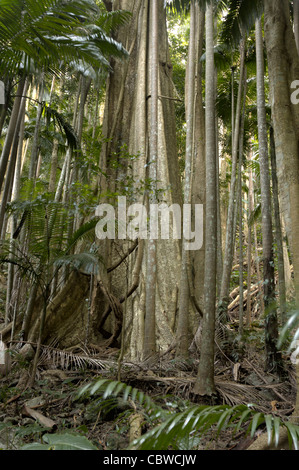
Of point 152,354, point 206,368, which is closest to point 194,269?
point 152,354

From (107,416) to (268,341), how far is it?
2.20 meters

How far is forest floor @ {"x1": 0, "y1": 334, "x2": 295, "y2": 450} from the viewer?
2928 millimetres

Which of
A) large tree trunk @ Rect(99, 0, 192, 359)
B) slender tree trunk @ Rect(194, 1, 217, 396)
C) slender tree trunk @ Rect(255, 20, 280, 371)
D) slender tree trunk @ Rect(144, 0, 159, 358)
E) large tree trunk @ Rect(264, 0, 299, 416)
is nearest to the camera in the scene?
large tree trunk @ Rect(264, 0, 299, 416)

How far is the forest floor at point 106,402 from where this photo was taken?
293cm

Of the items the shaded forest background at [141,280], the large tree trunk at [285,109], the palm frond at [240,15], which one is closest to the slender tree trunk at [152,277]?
the shaded forest background at [141,280]

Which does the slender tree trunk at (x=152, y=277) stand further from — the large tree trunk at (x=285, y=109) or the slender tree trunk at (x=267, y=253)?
the large tree trunk at (x=285, y=109)

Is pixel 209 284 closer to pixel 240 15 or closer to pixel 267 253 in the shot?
pixel 267 253

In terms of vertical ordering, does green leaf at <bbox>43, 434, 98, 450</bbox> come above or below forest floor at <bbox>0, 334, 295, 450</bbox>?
above

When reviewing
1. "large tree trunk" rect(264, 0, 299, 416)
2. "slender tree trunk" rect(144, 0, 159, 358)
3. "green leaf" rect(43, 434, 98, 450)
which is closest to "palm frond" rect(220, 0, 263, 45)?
"large tree trunk" rect(264, 0, 299, 416)

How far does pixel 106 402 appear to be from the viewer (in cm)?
330

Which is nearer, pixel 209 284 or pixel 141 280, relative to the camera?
pixel 209 284

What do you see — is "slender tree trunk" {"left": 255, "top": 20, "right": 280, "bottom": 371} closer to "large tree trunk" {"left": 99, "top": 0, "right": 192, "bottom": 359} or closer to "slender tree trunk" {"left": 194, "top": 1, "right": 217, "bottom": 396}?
"slender tree trunk" {"left": 194, "top": 1, "right": 217, "bottom": 396}

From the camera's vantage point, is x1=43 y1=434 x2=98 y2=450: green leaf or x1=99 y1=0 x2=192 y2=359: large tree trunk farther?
x1=99 y1=0 x2=192 y2=359: large tree trunk

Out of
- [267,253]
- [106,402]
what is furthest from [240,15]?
[106,402]
